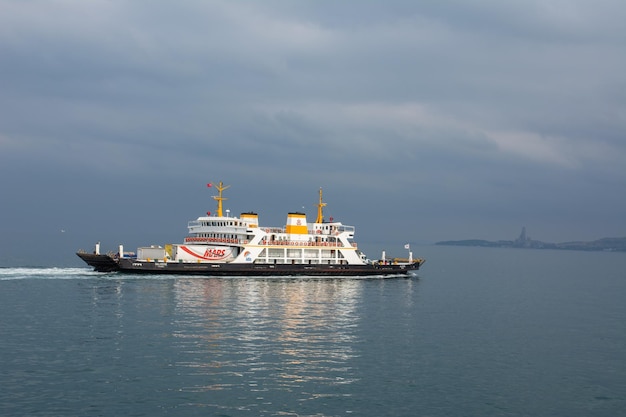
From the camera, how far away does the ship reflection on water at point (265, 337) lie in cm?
3581

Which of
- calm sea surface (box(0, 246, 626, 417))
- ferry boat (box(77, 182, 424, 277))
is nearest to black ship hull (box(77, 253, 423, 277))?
ferry boat (box(77, 182, 424, 277))

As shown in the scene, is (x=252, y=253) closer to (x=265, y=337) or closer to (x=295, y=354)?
(x=265, y=337)

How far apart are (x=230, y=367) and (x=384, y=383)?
9669 mm

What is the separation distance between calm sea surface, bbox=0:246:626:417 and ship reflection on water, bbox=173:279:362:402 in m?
0.18

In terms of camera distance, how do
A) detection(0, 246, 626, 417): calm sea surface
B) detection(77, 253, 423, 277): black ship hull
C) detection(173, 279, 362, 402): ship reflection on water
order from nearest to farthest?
detection(0, 246, 626, 417): calm sea surface, detection(173, 279, 362, 402): ship reflection on water, detection(77, 253, 423, 277): black ship hull

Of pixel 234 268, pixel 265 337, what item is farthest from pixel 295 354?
pixel 234 268

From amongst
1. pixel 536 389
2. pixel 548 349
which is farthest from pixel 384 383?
pixel 548 349

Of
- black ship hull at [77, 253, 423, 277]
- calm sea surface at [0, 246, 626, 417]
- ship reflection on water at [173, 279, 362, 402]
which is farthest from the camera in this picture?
black ship hull at [77, 253, 423, 277]

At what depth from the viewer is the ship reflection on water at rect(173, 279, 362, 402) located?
3581cm

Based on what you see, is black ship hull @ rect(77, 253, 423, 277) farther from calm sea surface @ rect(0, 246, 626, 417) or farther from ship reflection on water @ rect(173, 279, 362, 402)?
calm sea surface @ rect(0, 246, 626, 417)

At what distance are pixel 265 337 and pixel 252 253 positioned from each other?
4470 cm

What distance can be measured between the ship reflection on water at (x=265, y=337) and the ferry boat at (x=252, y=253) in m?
10.9

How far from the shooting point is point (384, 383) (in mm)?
36000

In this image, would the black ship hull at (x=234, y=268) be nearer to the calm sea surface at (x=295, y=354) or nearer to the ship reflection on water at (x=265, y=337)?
the ship reflection on water at (x=265, y=337)
